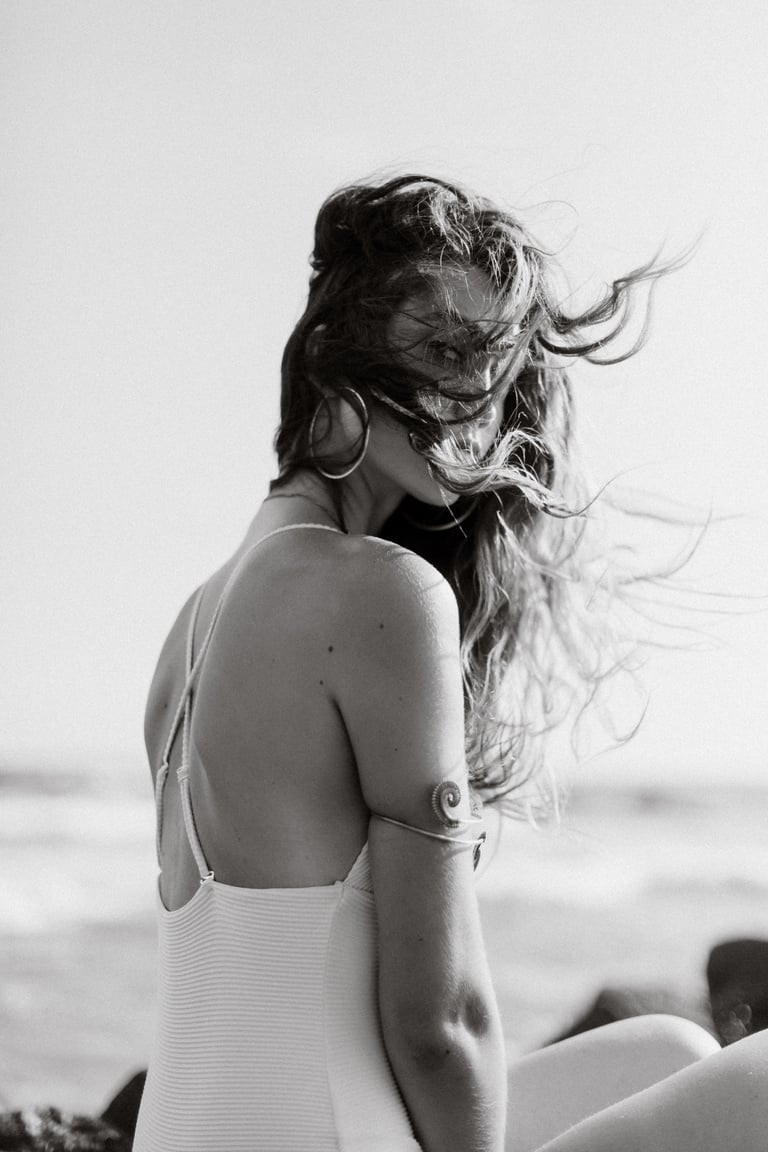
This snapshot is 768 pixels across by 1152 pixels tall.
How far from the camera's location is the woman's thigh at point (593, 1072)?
6.51 ft

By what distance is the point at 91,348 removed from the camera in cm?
1002

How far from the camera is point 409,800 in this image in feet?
4.79

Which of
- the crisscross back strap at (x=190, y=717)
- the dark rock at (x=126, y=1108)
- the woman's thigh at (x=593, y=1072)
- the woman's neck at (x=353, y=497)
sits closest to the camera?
the crisscross back strap at (x=190, y=717)

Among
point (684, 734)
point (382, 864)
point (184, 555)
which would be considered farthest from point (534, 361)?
point (684, 734)

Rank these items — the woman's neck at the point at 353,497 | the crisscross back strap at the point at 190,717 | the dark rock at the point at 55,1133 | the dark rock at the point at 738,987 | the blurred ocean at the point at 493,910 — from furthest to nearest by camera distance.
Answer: the blurred ocean at the point at 493,910, the dark rock at the point at 738,987, the dark rock at the point at 55,1133, the woman's neck at the point at 353,497, the crisscross back strap at the point at 190,717

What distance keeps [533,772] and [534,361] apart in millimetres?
920

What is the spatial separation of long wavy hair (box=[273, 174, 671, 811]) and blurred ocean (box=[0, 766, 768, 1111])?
203 inches

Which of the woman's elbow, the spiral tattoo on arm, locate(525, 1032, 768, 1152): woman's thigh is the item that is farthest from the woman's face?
locate(525, 1032, 768, 1152): woman's thigh

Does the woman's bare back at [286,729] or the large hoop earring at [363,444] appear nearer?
the woman's bare back at [286,729]

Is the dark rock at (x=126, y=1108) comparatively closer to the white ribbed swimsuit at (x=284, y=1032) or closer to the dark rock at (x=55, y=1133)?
the dark rock at (x=55, y=1133)

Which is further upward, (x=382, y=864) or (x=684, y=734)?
(x=382, y=864)

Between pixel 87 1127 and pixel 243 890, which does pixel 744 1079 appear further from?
pixel 87 1127

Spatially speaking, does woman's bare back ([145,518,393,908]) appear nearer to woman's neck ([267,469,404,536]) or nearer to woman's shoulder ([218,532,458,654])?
woman's shoulder ([218,532,458,654])

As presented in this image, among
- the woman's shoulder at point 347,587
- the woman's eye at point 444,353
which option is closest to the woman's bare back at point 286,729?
the woman's shoulder at point 347,587
